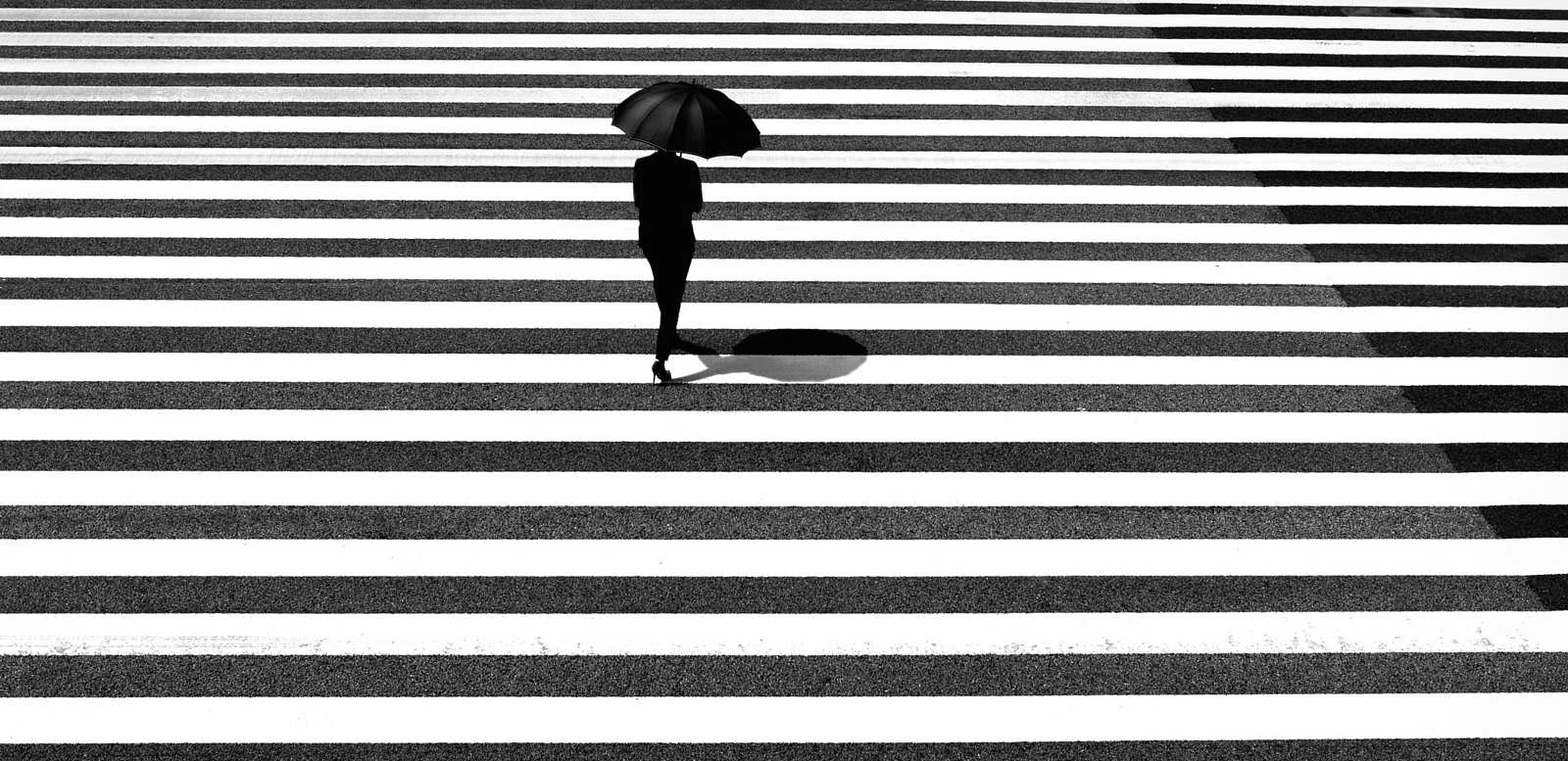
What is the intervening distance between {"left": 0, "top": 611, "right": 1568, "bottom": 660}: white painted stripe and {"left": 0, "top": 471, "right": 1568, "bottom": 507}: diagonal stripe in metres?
0.73

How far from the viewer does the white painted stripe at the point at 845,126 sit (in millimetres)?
9297

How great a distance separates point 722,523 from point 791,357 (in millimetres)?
1445

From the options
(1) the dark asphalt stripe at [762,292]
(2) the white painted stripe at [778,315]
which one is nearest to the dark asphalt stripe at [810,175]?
(1) the dark asphalt stripe at [762,292]

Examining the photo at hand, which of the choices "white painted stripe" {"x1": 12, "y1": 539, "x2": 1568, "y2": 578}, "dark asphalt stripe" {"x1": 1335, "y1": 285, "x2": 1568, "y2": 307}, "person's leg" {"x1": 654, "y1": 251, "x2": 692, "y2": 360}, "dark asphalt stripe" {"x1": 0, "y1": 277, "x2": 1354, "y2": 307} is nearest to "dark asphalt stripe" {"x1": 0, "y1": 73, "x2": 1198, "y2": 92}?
"dark asphalt stripe" {"x1": 0, "y1": 277, "x2": 1354, "y2": 307}

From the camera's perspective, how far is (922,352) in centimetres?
711

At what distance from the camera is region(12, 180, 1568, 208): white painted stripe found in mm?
8461

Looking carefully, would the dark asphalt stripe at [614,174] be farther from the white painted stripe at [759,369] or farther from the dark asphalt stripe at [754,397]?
the dark asphalt stripe at [754,397]

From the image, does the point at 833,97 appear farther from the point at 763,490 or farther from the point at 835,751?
the point at 835,751

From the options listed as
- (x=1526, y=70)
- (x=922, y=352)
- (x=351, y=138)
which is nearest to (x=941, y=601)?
(x=922, y=352)

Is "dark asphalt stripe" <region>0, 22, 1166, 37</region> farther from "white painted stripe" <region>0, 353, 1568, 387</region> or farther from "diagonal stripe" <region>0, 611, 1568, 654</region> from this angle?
"diagonal stripe" <region>0, 611, 1568, 654</region>

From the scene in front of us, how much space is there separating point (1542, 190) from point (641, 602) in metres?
7.18

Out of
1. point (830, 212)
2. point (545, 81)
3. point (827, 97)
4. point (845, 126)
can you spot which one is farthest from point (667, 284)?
point (545, 81)

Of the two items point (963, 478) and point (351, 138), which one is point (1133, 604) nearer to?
point (963, 478)

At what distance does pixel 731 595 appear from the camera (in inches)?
216
